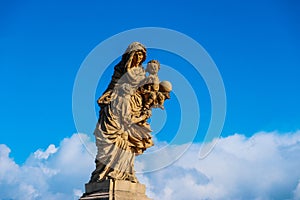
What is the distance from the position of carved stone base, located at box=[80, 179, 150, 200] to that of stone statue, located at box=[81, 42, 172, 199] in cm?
22

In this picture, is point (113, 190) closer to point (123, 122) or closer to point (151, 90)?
point (123, 122)

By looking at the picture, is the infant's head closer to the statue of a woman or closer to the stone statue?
the stone statue

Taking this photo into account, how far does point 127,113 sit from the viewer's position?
68.8 ft

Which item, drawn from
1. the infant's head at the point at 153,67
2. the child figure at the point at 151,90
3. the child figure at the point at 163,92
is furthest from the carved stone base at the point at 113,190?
the infant's head at the point at 153,67

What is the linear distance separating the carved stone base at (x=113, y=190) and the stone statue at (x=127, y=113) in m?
0.22

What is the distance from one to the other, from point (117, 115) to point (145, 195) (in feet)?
10.5

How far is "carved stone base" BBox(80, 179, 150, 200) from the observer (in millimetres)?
19547

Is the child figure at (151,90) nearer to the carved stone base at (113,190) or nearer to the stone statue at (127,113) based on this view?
the stone statue at (127,113)

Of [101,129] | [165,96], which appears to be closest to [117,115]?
[101,129]

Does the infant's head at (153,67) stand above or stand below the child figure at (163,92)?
above

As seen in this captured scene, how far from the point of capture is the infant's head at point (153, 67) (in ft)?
72.4

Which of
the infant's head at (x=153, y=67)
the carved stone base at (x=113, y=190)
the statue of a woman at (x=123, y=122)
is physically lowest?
the carved stone base at (x=113, y=190)

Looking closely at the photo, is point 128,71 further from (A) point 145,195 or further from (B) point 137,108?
(A) point 145,195

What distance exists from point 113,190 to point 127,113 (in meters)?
3.06
